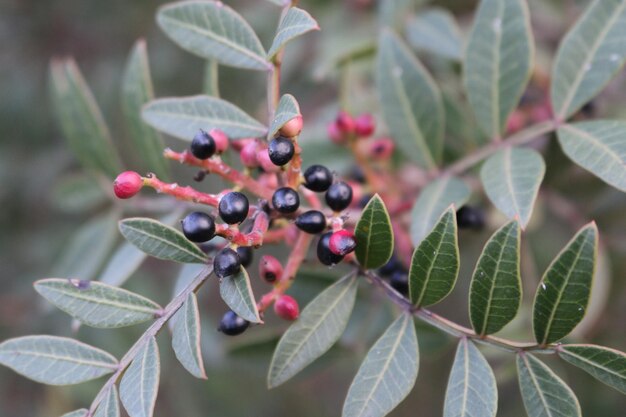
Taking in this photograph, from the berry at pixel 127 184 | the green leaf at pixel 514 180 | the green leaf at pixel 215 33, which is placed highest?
the green leaf at pixel 215 33

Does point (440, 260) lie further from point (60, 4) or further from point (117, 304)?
point (60, 4)

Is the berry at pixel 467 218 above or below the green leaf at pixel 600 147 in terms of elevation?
below

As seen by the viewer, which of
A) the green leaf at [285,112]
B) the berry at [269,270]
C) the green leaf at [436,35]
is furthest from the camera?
the green leaf at [436,35]

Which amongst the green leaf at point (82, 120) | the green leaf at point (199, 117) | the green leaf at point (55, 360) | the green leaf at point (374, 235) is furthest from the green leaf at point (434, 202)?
the green leaf at point (82, 120)

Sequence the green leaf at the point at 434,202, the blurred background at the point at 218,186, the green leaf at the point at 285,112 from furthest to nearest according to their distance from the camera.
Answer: the blurred background at the point at 218,186 < the green leaf at the point at 434,202 < the green leaf at the point at 285,112

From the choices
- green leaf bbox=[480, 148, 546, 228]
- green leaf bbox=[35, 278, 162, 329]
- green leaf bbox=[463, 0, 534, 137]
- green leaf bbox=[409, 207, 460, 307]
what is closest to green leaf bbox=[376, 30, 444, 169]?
green leaf bbox=[463, 0, 534, 137]

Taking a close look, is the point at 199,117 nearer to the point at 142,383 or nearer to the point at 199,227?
the point at 199,227

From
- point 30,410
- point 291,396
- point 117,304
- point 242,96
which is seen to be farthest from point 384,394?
point 30,410

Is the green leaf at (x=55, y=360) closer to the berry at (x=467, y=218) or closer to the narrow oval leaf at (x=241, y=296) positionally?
the narrow oval leaf at (x=241, y=296)
